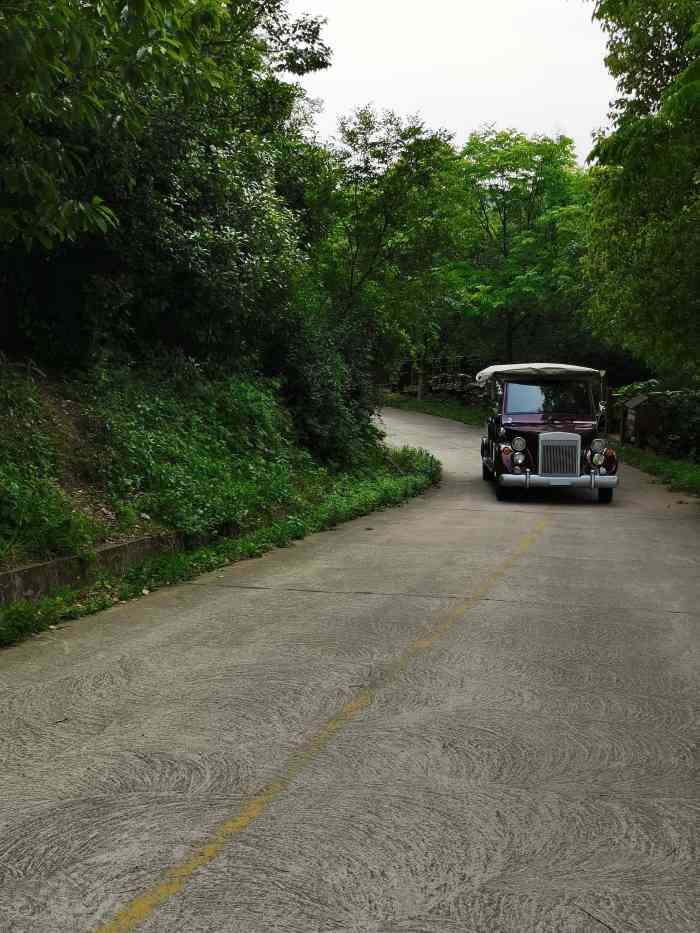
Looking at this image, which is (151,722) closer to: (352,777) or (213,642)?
(352,777)

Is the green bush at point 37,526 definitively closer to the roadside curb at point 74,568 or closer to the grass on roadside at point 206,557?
the roadside curb at point 74,568

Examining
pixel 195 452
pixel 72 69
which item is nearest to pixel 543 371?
pixel 195 452

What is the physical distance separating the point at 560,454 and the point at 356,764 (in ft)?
51.4

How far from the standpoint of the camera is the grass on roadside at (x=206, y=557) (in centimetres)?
759

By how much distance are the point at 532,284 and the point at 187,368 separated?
27835mm

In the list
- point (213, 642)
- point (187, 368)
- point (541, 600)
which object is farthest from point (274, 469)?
point (213, 642)

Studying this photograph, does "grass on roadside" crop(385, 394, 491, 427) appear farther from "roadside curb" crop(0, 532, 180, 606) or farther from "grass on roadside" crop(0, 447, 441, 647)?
"roadside curb" crop(0, 532, 180, 606)

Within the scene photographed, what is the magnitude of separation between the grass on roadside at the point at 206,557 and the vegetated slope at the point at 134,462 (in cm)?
35

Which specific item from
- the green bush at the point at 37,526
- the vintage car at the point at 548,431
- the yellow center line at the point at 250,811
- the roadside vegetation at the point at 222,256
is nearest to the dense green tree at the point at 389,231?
the roadside vegetation at the point at 222,256

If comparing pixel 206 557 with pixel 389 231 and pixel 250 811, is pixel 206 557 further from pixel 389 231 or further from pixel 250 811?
pixel 389 231

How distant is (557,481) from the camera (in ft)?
63.8

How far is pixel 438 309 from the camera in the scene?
2659cm

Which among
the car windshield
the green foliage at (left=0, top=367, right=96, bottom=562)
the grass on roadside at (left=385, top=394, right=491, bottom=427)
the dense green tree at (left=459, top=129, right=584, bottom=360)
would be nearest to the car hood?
the car windshield

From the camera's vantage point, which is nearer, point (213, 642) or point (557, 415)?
point (213, 642)
